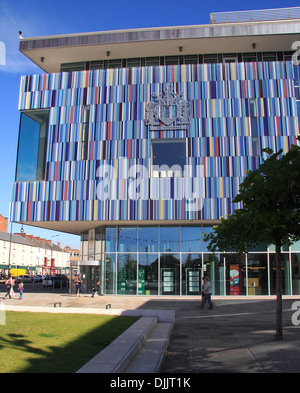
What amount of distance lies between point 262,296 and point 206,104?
1475 centimetres

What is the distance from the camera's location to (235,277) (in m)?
28.7

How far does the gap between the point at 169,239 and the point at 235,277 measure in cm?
561

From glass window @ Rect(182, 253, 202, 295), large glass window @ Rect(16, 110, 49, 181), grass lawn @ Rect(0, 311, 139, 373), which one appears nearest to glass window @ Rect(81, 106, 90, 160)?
large glass window @ Rect(16, 110, 49, 181)

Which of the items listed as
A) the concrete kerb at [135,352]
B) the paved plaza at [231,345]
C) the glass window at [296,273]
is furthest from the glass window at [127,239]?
the concrete kerb at [135,352]

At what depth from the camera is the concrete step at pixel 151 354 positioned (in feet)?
24.3

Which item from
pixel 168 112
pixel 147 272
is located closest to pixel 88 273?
pixel 147 272

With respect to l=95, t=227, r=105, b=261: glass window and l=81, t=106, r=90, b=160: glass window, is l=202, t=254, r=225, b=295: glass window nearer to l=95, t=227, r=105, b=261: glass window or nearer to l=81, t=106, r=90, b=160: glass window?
l=95, t=227, r=105, b=261: glass window

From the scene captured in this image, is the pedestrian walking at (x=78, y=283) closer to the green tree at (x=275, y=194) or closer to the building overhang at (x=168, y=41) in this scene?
the building overhang at (x=168, y=41)

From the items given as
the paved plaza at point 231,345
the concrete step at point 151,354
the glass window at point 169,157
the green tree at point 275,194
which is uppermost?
the glass window at point 169,157

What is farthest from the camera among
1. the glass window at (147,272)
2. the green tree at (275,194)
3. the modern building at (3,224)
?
the modern building at (3,224)

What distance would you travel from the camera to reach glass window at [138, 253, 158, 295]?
29156 mm

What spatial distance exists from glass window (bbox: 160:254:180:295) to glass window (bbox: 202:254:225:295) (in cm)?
204

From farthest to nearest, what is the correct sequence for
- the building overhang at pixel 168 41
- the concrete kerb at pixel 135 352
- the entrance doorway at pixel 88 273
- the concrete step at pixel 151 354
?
the building overhang at pixel 168 41 → the entrance doorway at pixel 88 273 → the concrete step at pixel 151 354 → the concrete kerb at pixel 135 352

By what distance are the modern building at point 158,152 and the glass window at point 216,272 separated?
0.24ft
